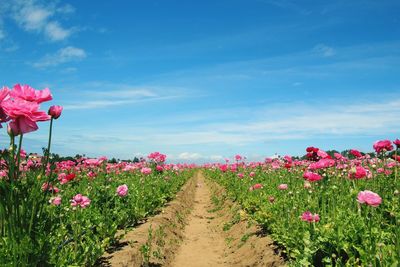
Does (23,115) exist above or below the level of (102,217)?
above

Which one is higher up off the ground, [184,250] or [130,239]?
[130,239]

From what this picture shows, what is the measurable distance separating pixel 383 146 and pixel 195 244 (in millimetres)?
5140

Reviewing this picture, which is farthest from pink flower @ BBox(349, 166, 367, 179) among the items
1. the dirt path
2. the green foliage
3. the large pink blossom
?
the large pink blossom

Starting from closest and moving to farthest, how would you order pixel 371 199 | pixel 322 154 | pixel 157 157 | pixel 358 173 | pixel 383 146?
pixel 371 199 < pixel 358 173 < pixel 383 146 < pixel 322 154 < pixel 157 157

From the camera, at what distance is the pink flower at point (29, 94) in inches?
113

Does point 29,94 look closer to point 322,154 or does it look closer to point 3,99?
point 3,99

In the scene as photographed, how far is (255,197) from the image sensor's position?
9.65 m

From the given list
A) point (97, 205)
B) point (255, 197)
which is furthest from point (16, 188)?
point (255, 197)

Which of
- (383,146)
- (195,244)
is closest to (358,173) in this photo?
(383,146)

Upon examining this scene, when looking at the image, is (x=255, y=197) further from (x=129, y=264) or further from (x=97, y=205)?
(x=129, y=264)

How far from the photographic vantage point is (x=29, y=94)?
9.39 ft

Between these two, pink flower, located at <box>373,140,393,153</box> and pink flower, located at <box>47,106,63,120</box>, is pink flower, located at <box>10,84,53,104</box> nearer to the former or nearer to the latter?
pink flower, located at <box>47,106,63,120</box>

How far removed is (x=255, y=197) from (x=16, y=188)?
7297 mm

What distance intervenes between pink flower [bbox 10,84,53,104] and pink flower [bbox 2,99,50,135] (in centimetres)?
10
